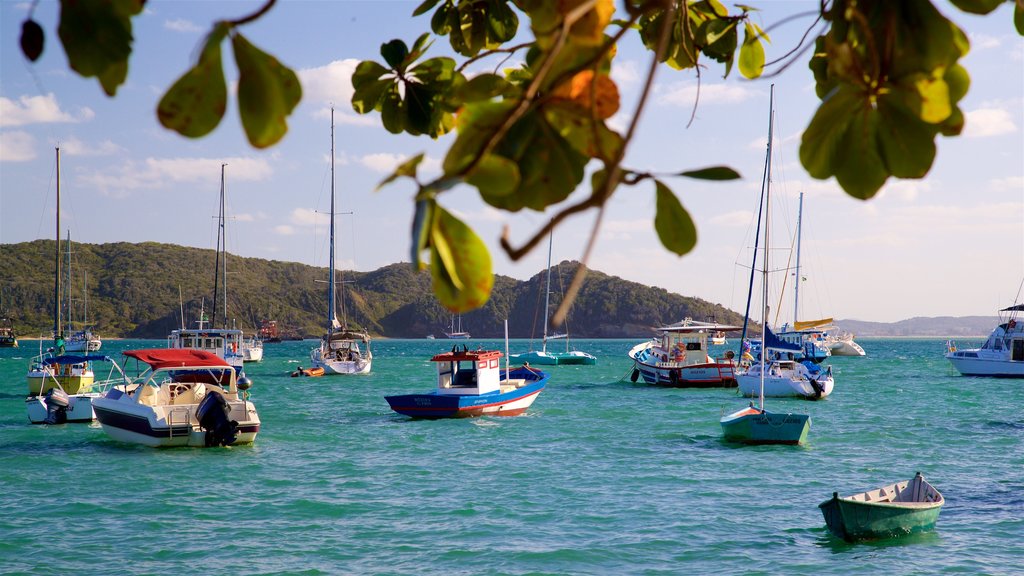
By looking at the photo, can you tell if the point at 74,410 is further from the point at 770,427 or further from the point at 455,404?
the point at 770,427

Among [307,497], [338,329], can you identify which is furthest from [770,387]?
[338,329]

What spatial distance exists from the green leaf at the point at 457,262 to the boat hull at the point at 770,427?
803 inches

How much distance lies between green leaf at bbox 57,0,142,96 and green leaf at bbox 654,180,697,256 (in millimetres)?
592

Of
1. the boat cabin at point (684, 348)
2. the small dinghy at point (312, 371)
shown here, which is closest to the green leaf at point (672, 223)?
the boat cabin at point (684, 348)

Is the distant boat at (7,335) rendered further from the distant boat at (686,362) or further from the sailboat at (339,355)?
the distant boat at (686,362)

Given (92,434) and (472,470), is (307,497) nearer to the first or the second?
(472,470)

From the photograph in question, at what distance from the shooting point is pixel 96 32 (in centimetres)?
99

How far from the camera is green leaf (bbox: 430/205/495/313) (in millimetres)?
847

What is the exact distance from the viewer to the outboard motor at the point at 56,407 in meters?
25.5

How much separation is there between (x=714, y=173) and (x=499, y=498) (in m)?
15.0

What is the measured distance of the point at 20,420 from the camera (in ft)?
92.2

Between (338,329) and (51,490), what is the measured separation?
1626 inches

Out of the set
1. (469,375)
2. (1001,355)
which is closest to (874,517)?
(469,375)

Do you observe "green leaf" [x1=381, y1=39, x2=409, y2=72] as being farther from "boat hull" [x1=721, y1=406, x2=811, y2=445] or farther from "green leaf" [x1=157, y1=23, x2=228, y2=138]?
"boat hull" [x1=721, y1=406, x2=811, y2=445]
